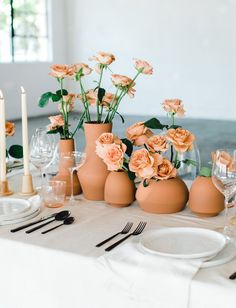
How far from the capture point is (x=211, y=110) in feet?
34.3

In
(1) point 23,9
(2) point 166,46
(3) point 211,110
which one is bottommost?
(3) point 211,110

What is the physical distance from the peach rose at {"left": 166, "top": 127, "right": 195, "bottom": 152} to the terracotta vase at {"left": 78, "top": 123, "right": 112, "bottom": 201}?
0.26 metres

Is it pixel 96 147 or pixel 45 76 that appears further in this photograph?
pixel 45 76

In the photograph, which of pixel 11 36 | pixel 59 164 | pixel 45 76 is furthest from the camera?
pixel 45 76

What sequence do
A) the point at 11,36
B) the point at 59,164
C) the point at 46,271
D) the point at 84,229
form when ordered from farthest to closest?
1. the point at 11,36
2. the point at 59,164
3. the point at 84,229
4. the point at 46,271

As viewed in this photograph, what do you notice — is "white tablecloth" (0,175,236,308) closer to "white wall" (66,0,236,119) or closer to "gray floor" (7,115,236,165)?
"gray floor" (7,115,236,165)

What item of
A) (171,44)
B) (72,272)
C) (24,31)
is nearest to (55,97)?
(72,272)

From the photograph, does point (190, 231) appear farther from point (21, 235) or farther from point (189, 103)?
point (189, 103)

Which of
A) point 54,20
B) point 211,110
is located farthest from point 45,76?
point 211,110

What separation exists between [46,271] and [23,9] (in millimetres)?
10040

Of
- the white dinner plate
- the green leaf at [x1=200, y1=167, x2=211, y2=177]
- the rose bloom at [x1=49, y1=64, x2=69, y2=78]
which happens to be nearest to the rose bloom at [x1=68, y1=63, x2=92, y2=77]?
the rose bloom at [x1=49, y1=64, x2=69, y2=78]

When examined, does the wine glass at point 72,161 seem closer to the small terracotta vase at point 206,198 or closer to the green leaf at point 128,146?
the green leaf at point 128,146

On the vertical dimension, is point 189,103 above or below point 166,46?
below

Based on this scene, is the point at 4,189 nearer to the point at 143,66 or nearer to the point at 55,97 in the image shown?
the point at 55,97
